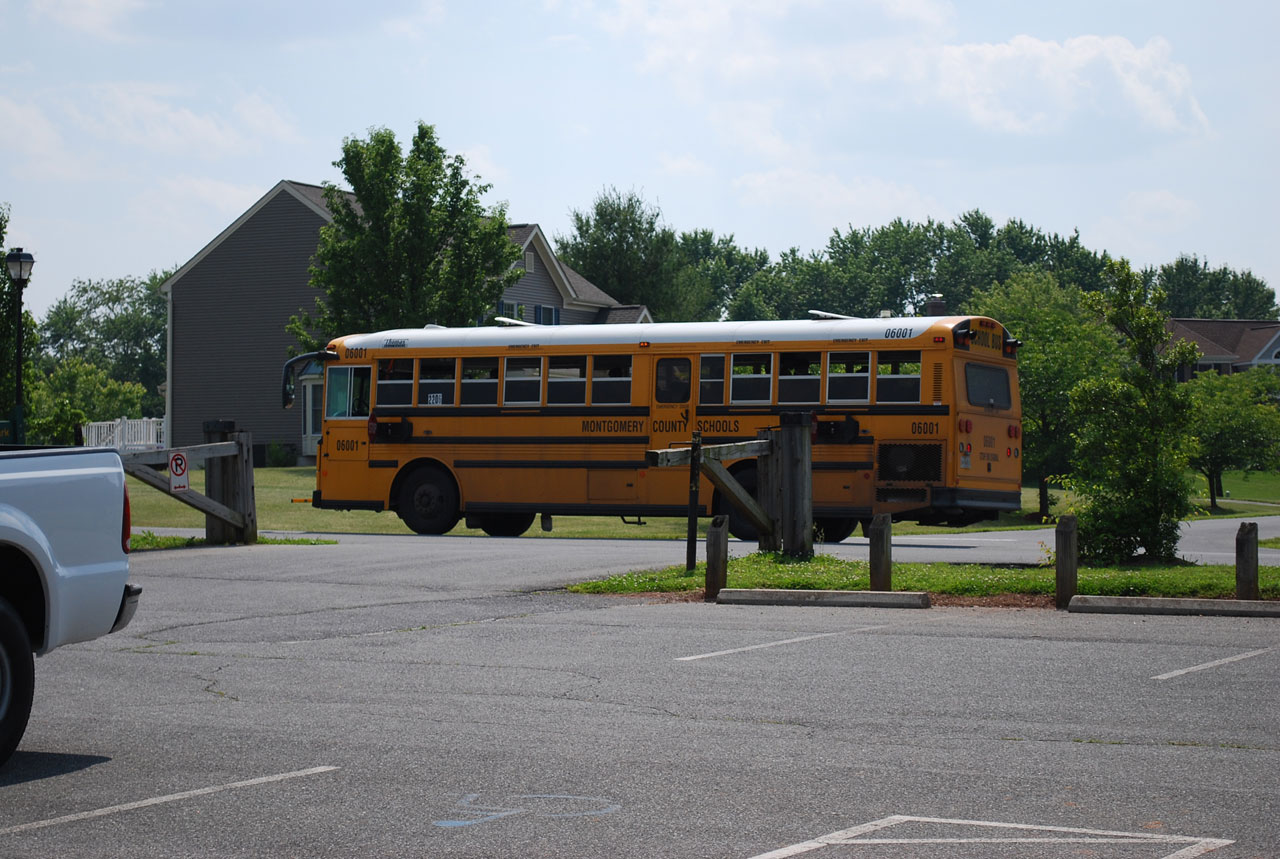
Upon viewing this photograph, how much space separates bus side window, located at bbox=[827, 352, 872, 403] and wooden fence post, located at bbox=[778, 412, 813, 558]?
5166mm

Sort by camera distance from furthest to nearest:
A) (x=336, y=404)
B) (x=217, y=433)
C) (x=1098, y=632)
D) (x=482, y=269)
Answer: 1. (x=482, y=269)
2. (x=336, y=404)
3. (x=217, y=433)
4. (x=1098, y=632)

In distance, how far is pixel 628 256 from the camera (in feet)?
230

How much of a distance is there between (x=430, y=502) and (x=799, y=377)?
6523mm

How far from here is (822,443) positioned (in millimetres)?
22078

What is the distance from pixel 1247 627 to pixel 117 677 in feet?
27.5

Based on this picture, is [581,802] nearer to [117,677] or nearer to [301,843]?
[301,843]

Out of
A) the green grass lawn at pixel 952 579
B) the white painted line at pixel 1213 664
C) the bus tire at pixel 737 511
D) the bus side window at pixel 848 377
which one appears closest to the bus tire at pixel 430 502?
the bus tire at pixel 737 511

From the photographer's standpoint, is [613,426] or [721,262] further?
[721,262]

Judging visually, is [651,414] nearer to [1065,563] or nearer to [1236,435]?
[1065,563]

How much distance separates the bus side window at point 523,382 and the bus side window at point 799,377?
3.92 metres

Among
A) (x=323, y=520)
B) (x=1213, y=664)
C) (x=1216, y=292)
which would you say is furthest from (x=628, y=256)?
(x=1216, y=292)

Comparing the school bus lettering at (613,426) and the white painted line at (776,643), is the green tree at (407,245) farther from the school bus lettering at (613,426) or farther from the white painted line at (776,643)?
the white painted line at (776,643)

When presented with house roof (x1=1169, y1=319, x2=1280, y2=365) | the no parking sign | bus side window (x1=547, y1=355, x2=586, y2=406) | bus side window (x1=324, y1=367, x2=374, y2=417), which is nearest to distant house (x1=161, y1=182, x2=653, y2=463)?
bus side window (x1=324, y1=367, x2=374, y2=417)

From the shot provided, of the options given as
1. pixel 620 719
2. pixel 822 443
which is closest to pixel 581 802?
pixel 620 719
